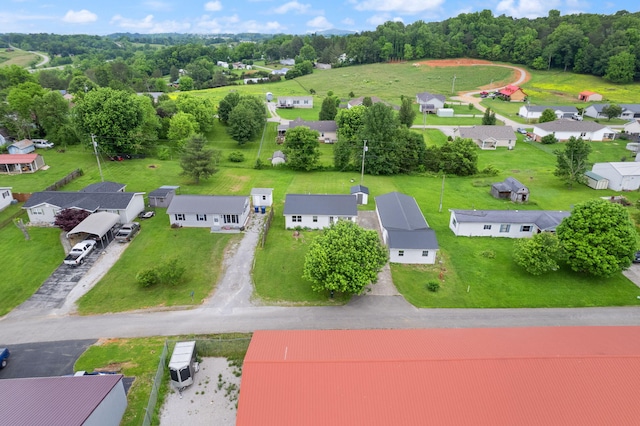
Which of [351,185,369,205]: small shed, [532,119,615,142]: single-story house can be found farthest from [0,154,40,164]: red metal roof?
[532,119,615,142]: single-story house

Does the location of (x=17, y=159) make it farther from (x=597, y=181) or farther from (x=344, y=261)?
(x=597, y=181)

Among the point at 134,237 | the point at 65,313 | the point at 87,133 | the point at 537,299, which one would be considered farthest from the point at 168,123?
the point at 537,299

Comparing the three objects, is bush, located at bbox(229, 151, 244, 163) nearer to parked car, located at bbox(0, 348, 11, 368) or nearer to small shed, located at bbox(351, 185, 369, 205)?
small shed, located at bbox(351, 185, 369, 205)

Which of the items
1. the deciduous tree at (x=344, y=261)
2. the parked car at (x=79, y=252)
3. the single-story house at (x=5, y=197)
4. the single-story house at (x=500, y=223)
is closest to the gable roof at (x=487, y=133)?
the single-story house at (x=500, y=223)

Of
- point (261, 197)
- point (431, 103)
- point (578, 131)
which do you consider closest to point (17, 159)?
point (261, 197)

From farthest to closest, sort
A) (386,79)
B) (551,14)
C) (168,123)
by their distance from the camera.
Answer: (551,14) < (386,79) < (168,123)

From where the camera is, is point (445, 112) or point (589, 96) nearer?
point (445, 112)

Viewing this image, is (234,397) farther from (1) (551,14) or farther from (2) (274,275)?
(1) (551,14)
